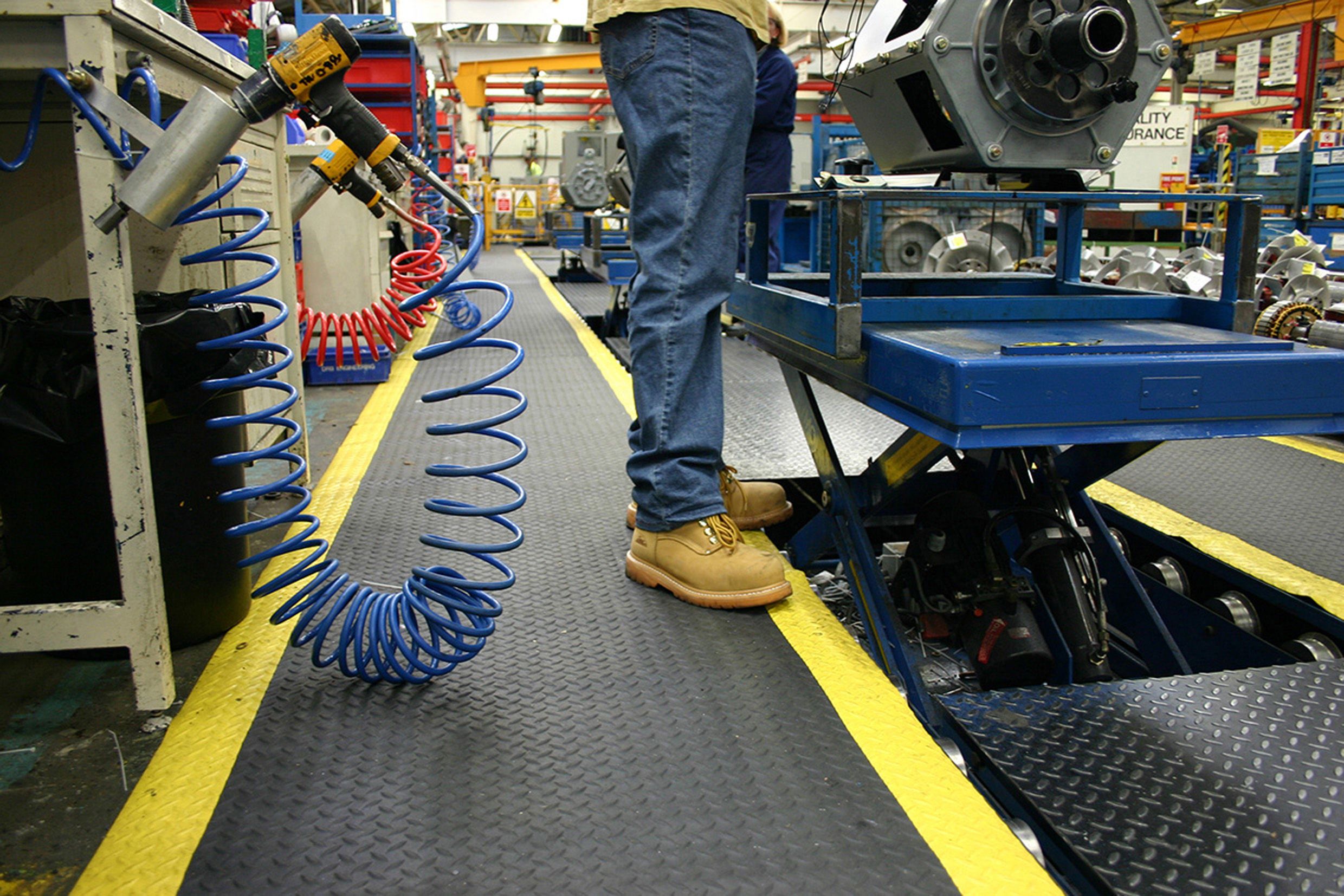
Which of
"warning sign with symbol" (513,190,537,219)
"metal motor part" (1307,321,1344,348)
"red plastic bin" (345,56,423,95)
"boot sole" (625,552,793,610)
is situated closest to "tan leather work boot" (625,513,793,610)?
"boot sole" (625,552,793,610)

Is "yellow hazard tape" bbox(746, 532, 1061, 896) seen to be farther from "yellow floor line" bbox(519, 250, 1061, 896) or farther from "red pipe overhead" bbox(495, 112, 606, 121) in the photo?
"red pipe overhead" bbox(495, 112, 606, 121)

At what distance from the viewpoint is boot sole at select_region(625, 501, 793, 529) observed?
95.8 inches

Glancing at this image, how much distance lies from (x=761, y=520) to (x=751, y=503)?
0.18 feet

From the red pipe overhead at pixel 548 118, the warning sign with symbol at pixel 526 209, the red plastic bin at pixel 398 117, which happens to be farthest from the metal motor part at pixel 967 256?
the red pipe overhead at pixel 548 118

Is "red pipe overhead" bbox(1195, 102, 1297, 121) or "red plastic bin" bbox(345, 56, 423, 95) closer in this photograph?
"red plastic bin" bbox(345, 56, 423, 95)

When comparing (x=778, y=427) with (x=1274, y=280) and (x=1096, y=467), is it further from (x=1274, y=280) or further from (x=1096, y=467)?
(x=1274, y=280)

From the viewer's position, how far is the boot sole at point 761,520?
2434 mm

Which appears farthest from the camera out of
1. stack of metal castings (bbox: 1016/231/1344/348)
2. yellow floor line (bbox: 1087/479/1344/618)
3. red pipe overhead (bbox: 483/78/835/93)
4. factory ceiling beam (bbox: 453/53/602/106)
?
red pipe overhead (bbox: 483/78/835/93)

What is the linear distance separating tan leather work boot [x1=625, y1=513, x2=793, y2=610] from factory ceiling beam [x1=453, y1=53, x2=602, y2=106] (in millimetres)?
17016

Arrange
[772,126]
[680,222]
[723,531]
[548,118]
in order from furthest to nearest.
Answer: [548,118], [772,126], [723,531], [680,222]

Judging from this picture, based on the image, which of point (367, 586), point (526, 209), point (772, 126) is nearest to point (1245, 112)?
point (526, 209)

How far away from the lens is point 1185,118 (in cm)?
1142

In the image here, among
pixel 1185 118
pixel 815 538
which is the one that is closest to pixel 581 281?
pixel 1185 118

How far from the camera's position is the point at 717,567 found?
1894 mm
